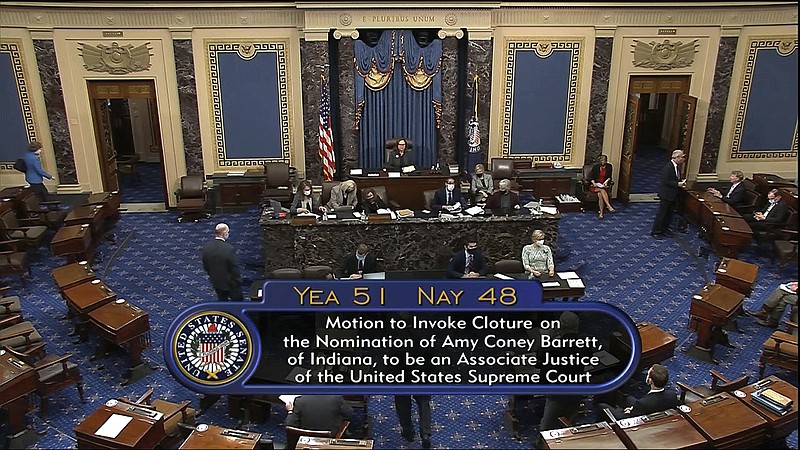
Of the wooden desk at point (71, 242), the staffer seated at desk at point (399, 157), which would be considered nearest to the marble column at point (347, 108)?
the staffer seated at desk at point (399, 157)

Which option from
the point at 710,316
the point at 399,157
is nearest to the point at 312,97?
the point at 399,157

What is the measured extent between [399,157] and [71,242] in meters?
5.70

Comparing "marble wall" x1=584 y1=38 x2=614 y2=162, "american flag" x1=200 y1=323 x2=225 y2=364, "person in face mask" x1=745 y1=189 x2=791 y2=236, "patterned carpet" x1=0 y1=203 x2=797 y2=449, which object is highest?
"marble wall" x1=584 y1=38 x2=614 y2=162

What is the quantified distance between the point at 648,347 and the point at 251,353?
17.7 ft

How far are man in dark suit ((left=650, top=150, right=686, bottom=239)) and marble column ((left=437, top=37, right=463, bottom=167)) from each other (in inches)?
156

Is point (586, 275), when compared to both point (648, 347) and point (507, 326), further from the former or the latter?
point (507, 326)

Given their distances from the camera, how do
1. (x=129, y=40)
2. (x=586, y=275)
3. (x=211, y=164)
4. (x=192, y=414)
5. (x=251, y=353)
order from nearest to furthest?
(x=251, y=353) → (x=192, y=414) → (x=586, y=275) → (x=129, y=40) → (x=211, y=164)

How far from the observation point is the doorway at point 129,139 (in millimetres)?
13508

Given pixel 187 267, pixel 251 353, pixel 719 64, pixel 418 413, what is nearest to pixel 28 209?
pixel 187 267

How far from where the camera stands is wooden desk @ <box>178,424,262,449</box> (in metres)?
6.32

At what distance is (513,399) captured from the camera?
24.8ft

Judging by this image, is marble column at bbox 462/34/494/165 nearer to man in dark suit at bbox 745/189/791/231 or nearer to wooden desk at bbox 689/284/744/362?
man in dark suit at bbox 745/189/791/231

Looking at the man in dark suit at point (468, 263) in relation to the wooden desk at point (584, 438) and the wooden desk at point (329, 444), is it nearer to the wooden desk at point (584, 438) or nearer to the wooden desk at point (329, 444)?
the wooden desk at point (584, 438)

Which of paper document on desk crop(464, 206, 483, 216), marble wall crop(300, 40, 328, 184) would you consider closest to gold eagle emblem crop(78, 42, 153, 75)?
marble wall crop(300, 40, 328, 184)
